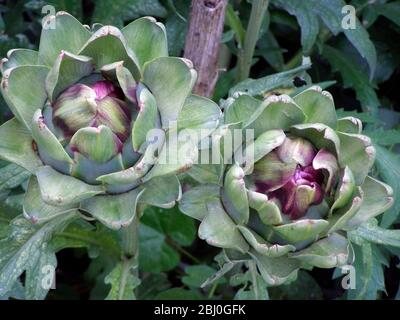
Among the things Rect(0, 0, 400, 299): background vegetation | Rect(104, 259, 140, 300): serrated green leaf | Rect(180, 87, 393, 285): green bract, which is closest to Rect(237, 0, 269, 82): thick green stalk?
Rect(0, 0, 400, 299): background vegetation

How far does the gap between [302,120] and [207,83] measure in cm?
28

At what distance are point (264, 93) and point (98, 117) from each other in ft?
1.30

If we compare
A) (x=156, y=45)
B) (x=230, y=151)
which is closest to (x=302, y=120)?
(x=230, y=151)

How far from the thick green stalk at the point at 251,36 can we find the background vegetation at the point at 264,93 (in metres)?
0.02

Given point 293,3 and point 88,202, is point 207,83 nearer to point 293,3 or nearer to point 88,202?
point 293,3

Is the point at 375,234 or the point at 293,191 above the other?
the point at 293,191

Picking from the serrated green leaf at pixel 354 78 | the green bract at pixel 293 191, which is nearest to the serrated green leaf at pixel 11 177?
the green bract at pixel 293 191

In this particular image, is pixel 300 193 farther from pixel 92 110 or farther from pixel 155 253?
pixel 155 253

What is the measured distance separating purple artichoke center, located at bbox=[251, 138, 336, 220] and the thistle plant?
89mm

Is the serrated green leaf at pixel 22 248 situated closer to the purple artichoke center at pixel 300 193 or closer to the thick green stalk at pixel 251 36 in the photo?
the purple artichoke center at pixel 300 193

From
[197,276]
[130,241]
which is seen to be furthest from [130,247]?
[197,276]

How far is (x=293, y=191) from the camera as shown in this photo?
81cm

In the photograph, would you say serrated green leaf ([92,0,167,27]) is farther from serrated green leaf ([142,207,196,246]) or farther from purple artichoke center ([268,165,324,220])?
purple artichoke center ([268,165,324,220])

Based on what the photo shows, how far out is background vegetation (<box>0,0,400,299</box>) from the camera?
43.8 inches
